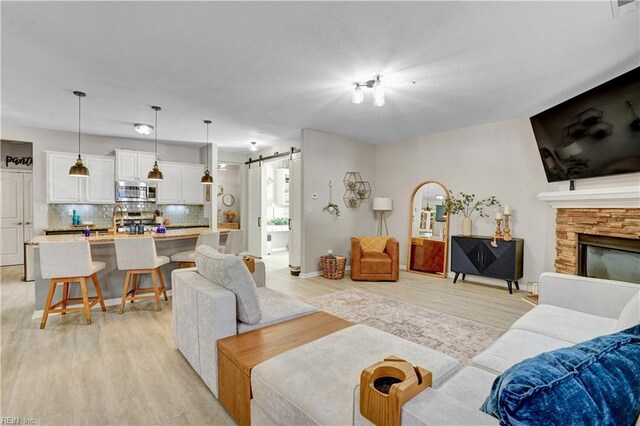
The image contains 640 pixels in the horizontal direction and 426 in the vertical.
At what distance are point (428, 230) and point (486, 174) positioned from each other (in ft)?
4.64

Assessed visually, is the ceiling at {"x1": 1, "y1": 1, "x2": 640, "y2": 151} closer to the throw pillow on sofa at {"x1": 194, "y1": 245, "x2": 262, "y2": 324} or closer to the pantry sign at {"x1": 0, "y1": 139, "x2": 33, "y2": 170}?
the throw pillow on sofa at {"x1": 194, "y1": 245, "x2": 262, "y2": 324}

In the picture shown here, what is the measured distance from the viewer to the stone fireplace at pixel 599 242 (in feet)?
10.4

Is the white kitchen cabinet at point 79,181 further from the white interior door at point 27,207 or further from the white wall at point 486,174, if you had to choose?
the white wall at point 486,174

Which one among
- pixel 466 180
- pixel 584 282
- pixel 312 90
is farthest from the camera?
pixel 466 180

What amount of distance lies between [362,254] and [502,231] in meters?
2.25

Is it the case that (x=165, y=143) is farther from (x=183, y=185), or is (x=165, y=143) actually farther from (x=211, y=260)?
(x=211, y=260)

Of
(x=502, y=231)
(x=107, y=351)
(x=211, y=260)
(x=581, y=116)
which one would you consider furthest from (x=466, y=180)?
(x=107, y=351)

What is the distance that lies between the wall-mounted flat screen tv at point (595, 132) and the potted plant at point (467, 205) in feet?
3.61

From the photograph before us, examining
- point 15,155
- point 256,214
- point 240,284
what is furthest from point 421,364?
point 15,155

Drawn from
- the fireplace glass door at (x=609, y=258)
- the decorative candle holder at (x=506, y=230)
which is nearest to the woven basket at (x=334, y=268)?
the decorative candle holder at (x=506, y=230)

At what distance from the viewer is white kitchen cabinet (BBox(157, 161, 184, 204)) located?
643cm

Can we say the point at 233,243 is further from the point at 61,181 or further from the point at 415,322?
the point at 61,181

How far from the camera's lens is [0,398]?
201 cm

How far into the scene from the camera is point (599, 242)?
11.5 feet
